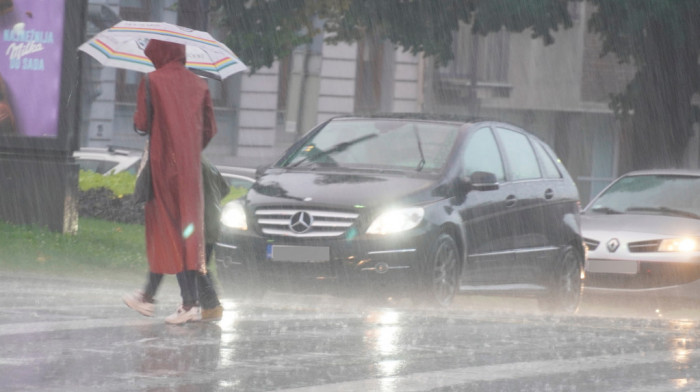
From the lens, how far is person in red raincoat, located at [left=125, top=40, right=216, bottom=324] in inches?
340

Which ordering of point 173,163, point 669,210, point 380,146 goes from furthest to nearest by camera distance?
point 669,210 < point 380,146 < point 173,163

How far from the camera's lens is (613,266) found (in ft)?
50.7

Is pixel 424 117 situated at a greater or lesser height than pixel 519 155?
greater

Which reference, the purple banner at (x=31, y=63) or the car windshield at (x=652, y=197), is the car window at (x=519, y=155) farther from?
the purple banner at (x=31, y=63)

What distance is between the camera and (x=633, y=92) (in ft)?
76.7

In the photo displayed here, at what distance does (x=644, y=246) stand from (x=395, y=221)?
4.88 m

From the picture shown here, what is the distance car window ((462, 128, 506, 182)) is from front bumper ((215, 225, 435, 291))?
4.05 feet

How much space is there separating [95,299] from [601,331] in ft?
10.7

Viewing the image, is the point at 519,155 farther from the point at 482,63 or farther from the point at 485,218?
the point at 482,63

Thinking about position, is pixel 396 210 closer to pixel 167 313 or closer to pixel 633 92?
pixel 167 313

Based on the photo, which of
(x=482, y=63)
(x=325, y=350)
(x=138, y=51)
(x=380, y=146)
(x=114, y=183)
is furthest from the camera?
(x=482, y=63)

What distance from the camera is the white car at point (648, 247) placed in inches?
598

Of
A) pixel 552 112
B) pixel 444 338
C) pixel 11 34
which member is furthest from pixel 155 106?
pixel 552 112

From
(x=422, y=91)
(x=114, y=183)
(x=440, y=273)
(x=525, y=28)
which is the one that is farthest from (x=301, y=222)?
(x=422, y=91)
